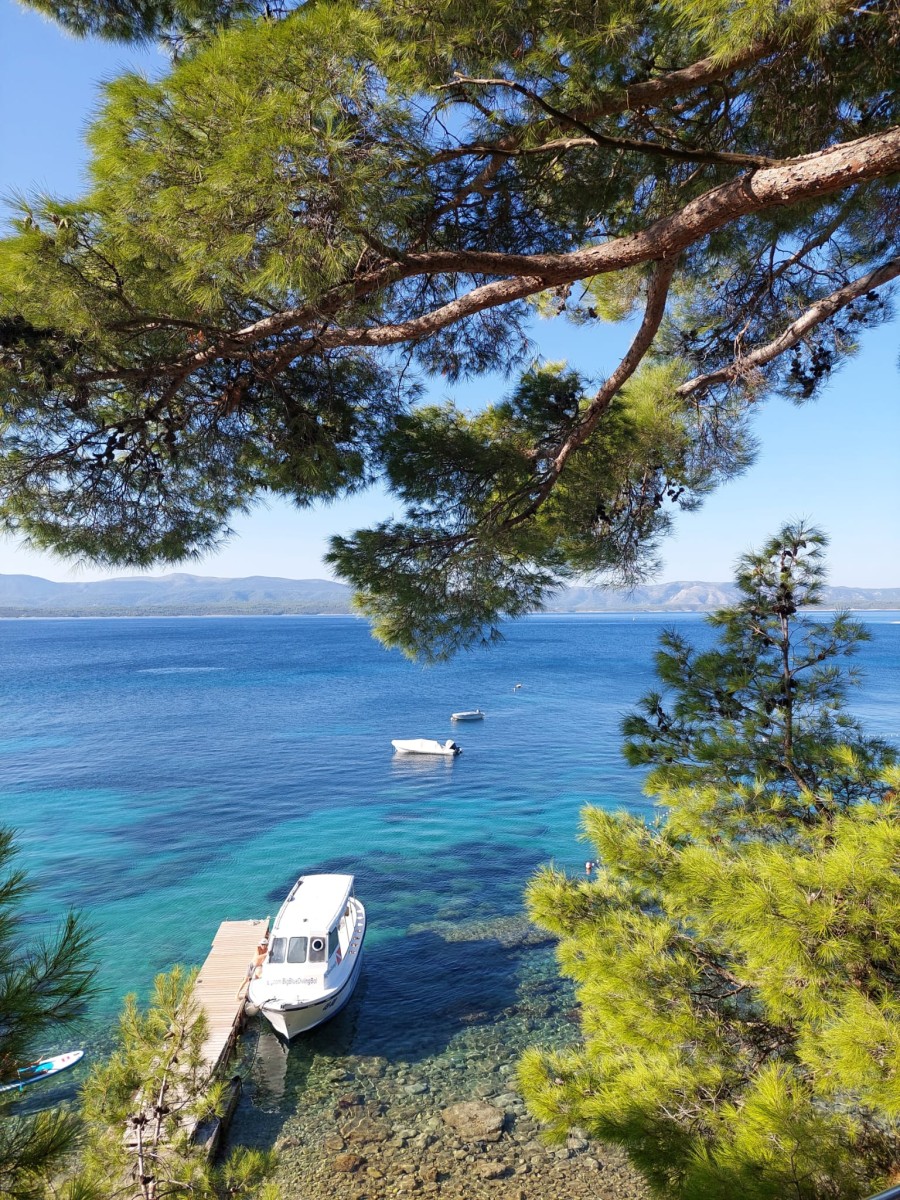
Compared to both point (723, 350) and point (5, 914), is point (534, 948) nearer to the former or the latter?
point (723, 350)

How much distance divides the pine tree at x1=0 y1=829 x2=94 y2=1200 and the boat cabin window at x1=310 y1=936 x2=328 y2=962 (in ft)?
27.6

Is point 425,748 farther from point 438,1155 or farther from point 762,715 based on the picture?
point 762,715

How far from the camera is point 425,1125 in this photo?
23.5ft

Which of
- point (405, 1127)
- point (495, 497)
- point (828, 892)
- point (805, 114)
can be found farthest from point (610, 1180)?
point (805, 114)

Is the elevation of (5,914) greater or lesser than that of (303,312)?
lesser

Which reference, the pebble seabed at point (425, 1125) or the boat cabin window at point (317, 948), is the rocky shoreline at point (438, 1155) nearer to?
the pebble seabed at point (425, 1125)

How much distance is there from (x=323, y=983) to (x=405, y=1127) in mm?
2281

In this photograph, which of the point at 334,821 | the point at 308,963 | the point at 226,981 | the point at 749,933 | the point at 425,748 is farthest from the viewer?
the point at 425,748

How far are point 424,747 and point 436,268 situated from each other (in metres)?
22.5

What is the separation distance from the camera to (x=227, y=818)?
1764cm

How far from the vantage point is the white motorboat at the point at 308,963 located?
28.6 ft

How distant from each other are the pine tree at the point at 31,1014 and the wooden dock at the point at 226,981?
7132mm

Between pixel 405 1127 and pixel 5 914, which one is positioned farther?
pixel 405 1127

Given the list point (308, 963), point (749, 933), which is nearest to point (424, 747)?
point (308, 963)
